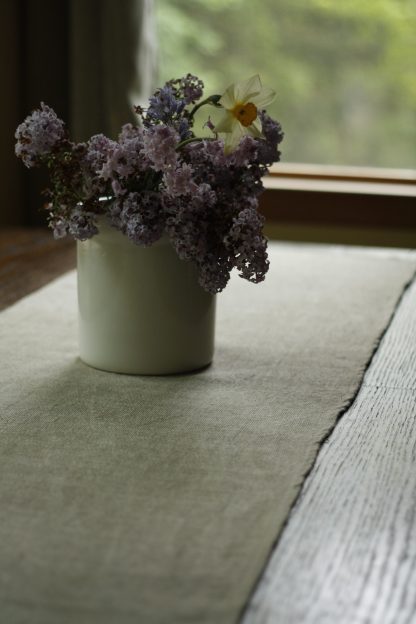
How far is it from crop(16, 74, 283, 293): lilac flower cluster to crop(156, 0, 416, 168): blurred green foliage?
12.9 feet

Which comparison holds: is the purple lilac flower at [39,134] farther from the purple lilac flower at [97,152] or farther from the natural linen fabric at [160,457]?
the natural linen fabric at [160,457]

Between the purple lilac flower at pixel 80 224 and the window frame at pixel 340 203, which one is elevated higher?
the purple lilac flower at pixel 80 224

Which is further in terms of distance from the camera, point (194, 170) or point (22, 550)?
Answer: point (194, 170)

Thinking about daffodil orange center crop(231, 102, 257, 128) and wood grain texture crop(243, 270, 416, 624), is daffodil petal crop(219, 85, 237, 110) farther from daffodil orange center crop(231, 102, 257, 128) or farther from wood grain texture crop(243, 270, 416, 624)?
wood grain texture crop(243, 270, 416, 624)

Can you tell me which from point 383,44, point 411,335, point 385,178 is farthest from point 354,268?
point 383,44

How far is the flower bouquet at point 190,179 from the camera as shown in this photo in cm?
113

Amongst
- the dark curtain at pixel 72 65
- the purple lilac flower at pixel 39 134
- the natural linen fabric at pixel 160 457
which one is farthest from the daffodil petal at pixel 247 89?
the dark curtain at pixel 72 65

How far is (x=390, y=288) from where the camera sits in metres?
1.75

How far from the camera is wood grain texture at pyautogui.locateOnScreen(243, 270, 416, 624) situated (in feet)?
2.28

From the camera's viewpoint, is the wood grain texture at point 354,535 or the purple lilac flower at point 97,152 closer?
the wood grain texture at point 354,535

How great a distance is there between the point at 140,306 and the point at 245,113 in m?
0.29

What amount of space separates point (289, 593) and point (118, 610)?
5.1 inches

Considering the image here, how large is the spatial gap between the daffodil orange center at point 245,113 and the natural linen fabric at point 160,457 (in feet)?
1.10

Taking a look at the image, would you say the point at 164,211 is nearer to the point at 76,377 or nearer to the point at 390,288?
the point at 76,377
